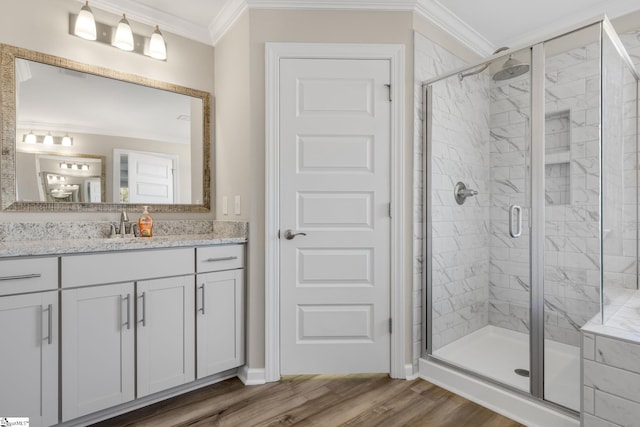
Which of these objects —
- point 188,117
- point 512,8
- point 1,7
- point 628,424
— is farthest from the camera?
point 188,117

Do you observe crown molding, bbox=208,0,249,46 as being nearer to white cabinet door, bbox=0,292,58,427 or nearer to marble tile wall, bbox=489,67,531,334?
marble tile wall, bbox=489,67,531,334

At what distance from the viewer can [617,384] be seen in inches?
53.7

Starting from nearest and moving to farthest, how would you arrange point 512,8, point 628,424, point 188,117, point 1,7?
1. point 628,424
2. point 1,7
3. point 512,8
4. point 188,117

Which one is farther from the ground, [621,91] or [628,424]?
[621,91]

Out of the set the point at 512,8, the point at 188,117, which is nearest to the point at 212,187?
the point at 188,117

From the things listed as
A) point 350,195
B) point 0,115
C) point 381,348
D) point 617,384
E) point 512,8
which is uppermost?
point 512,8

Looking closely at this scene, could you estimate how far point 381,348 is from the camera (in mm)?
2180

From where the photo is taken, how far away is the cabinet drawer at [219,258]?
202 centimetres

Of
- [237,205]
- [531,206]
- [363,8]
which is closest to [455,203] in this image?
[531,206]

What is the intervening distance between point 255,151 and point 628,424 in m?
2.25

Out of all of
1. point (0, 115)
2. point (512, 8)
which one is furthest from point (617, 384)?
point (0, 115)

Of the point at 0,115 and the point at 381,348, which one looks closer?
the point at 0,115

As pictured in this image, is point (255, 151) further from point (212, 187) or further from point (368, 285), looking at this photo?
point (368, 285)

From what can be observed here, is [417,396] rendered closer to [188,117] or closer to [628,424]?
[628,424]
